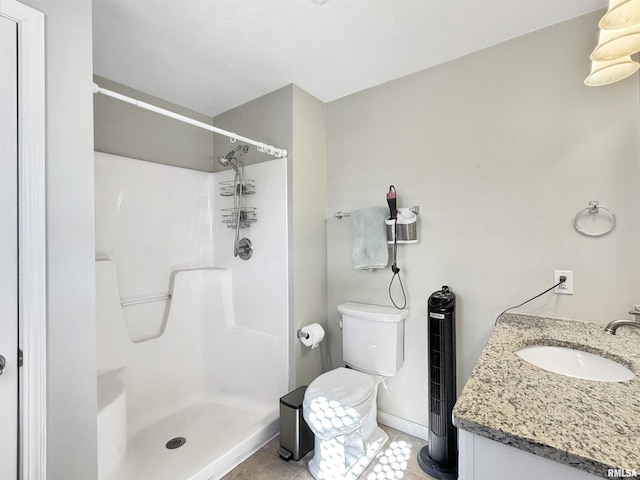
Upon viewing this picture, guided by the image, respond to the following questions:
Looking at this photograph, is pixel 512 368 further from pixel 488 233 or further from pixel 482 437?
pixel 488 233

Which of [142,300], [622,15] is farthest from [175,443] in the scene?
[622,15]

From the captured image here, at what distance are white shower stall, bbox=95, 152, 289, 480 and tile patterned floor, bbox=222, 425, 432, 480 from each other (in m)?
0.07

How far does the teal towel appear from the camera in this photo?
1.94 m

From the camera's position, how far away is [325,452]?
5.38 ft

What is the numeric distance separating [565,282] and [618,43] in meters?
1.02

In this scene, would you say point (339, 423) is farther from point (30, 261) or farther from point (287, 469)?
point (30, 261)

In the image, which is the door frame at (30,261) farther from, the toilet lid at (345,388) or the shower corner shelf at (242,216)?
the shower corner shelf at (242,216)

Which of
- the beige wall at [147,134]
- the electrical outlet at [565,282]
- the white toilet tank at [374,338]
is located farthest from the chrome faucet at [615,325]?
the beige wall at [147,134]

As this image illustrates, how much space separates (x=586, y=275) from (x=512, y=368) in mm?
880

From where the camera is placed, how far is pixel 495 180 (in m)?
1.68

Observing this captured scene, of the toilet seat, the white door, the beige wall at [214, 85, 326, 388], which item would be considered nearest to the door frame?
the white door

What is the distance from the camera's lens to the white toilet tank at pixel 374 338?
187 centimetres

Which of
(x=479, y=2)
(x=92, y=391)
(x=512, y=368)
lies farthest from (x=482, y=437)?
(x=479, y=2)

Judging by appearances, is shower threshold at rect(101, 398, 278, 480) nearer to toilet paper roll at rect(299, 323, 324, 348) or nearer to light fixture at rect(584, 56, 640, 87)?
toilet paper roll at rect(299, 323, 324, 348)
